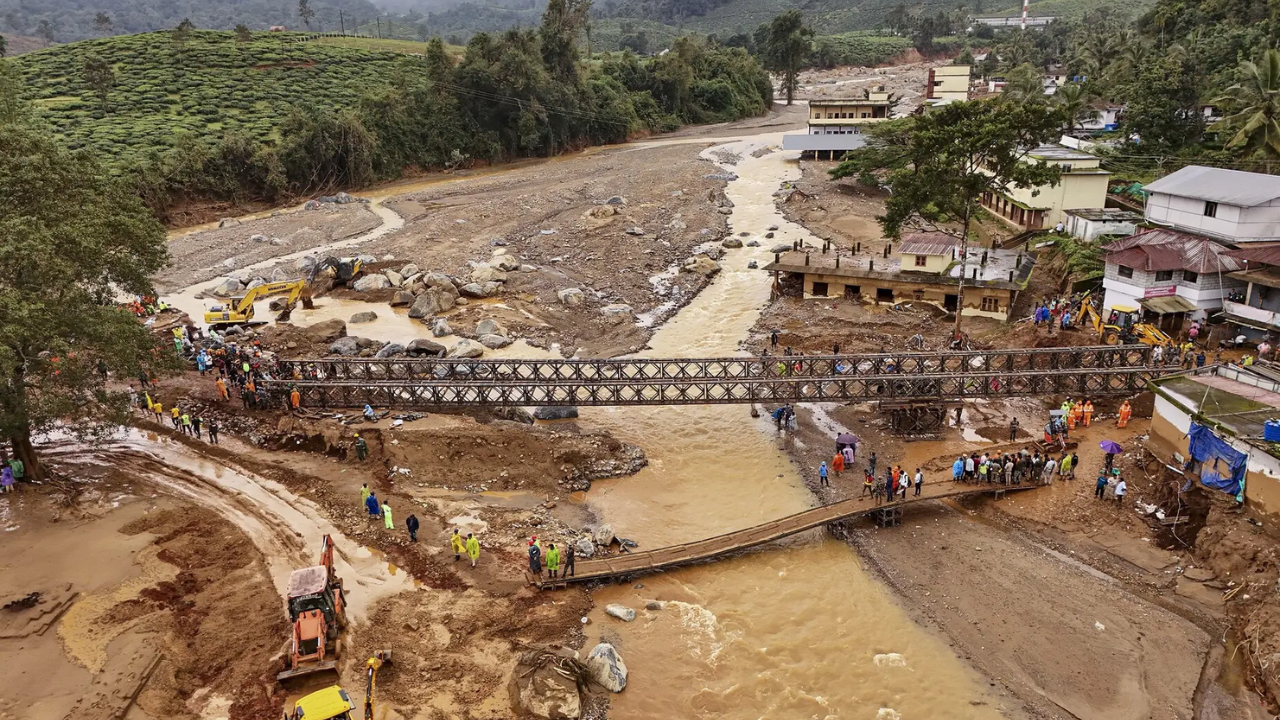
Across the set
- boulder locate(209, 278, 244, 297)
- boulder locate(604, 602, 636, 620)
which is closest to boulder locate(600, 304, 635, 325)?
boulder locate(604, 602, 636, 620)

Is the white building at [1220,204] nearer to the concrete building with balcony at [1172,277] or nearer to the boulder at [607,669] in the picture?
the concrete building with balcony at [1172,277]

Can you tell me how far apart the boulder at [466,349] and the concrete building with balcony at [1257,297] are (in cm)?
3125

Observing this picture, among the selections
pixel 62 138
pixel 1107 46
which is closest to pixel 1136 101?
A: pixel 1107 46

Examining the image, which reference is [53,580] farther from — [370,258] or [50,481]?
[370,258]

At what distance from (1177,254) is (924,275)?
1121cm

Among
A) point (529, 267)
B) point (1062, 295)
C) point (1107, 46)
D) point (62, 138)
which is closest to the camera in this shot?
point (1062, 295)

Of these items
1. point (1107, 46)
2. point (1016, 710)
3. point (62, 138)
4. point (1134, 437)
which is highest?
point (1107, 46)

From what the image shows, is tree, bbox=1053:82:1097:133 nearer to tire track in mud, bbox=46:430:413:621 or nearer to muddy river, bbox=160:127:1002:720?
muddy river, bbox=160:127:1002:720

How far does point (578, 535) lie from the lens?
22.3m

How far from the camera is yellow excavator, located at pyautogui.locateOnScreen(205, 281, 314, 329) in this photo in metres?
37.8

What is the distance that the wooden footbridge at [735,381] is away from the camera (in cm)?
2697

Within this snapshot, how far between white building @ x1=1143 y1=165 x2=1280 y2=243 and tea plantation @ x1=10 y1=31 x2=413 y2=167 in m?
70.4

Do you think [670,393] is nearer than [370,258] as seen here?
Yes

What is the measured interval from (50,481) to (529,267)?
2830 centimetres
